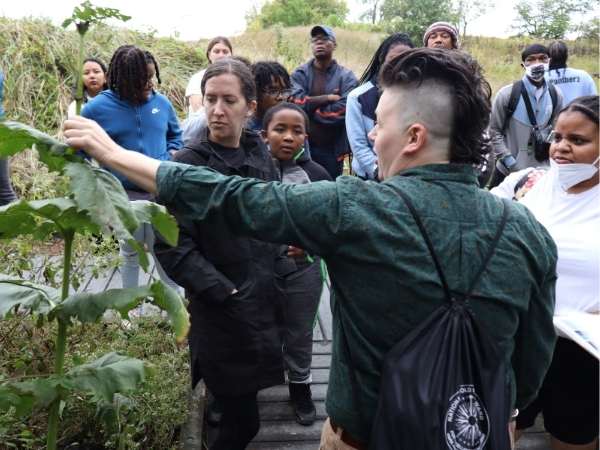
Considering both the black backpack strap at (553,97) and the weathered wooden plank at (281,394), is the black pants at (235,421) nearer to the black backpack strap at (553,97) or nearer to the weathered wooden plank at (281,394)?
the weathered wooden plank at (281,394)

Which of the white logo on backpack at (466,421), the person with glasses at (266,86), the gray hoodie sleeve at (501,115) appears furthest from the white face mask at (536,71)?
the white logo on backpack at (466,421)

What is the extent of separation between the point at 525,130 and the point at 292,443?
3838mm

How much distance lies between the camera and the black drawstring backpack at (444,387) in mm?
1555

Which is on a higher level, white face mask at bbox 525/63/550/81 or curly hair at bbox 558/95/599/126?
curly hair at bbox 558/95/599/126

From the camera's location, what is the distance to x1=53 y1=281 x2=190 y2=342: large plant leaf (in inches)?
63.4

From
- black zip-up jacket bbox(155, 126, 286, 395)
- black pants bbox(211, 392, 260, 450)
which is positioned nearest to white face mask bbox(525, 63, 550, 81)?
black zip-up jacket bbox(155, 126, 286, 395)

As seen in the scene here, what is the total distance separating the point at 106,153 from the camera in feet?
5.36

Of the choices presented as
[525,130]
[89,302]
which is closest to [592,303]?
[89,302]

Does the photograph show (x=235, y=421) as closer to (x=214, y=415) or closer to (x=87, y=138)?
(x=214, y=415)

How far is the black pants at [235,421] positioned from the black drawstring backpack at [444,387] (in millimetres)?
1212

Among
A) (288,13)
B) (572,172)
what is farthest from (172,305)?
(288,13)

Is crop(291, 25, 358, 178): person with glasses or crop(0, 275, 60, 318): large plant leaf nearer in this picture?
crop(0, 275, 60, 318): large plant leaf

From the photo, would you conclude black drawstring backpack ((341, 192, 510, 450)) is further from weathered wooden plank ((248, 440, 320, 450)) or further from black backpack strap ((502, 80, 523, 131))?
black backpack strap ((502, 80, 523, 131))

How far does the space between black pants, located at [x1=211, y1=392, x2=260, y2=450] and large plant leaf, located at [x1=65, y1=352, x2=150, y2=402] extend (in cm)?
100
